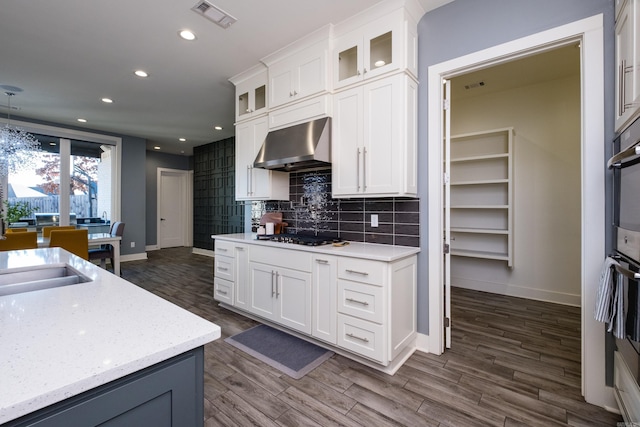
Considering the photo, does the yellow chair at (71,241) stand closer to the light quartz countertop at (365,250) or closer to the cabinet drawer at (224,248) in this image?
the cabinet drawer at (224,248)

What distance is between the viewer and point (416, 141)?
95.6 inches

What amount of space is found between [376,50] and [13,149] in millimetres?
5399

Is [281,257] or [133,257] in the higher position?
[281,257]

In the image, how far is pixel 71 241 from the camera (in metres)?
3.70

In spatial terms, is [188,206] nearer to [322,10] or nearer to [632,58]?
[322,10]

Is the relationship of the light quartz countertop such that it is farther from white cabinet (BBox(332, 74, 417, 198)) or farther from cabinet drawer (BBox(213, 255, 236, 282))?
cabinet drawer (BBox(213, 255, 236, 282))

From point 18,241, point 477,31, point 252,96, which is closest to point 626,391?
point 477,31

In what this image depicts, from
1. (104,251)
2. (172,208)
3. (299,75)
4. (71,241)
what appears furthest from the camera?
(172,208)

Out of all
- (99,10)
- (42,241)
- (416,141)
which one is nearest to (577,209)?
(416,141)

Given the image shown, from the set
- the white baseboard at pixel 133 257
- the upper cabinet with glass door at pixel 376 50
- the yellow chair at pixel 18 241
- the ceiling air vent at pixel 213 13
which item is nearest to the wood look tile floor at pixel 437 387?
the upper cabinet with glass door at pixel 376 50

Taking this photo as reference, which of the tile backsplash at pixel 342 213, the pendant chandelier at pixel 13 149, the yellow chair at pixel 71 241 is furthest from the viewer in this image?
the pendant chandelier at pixel 13 149

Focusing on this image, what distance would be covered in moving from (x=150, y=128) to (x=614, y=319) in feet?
22.6

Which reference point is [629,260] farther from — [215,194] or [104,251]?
[215,194]

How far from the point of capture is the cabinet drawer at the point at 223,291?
3258 mm
